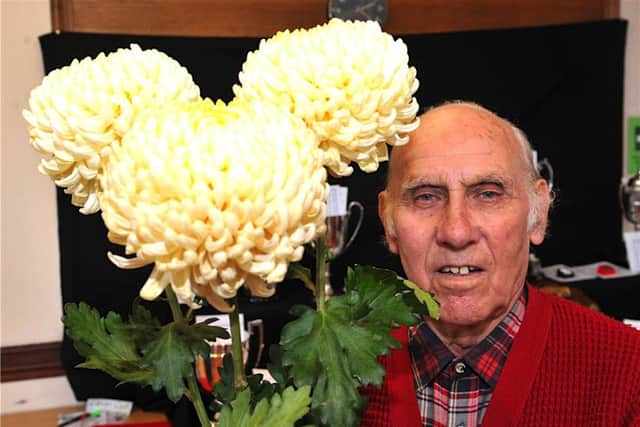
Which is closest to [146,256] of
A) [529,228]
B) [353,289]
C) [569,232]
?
[353,289]

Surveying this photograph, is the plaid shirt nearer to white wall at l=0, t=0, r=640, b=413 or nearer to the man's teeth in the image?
the man's teeth

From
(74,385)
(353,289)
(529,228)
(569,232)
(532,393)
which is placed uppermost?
(353,289)

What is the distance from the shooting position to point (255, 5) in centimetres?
326

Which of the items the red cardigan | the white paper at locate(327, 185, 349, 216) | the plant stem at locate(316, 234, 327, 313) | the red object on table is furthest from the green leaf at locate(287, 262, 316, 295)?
the red object on table

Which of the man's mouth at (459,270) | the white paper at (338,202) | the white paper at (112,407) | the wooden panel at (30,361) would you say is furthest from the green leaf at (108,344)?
the wooden panel at (30,361)

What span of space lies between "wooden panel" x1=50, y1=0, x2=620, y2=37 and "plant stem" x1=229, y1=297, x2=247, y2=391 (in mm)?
2650

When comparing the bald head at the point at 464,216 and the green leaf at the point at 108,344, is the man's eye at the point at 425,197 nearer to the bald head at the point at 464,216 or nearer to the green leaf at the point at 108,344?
the bald head at the point at 464,216

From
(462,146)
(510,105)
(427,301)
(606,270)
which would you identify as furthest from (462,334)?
(510,105)

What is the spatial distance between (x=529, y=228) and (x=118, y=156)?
104 centimetres

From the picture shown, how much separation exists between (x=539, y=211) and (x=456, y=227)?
0.82 ft

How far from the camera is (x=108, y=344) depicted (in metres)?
0.60

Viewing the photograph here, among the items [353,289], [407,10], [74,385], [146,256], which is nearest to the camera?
[146,256]

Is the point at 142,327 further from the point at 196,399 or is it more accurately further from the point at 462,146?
the point at 462,146

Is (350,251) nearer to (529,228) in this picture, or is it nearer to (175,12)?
(175,12)
